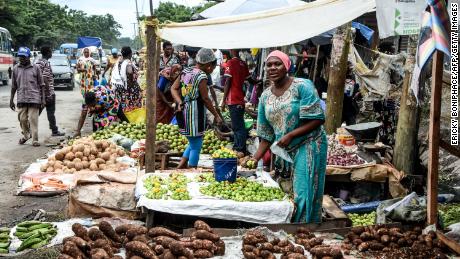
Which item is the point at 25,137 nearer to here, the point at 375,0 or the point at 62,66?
the point at 375,0

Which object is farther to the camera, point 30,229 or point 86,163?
point 86,163

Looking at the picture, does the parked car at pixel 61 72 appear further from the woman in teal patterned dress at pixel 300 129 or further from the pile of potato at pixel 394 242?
the pile of potato at pixel 394 242

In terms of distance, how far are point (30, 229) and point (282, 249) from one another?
8.29ft

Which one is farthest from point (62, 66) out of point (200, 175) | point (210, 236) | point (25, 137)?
point (210, 236)

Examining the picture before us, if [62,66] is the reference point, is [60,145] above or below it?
below

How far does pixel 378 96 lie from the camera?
968 cm

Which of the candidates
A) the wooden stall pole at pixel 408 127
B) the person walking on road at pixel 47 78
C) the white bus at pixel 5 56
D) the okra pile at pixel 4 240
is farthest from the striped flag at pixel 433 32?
the white bus at pixel 5 56

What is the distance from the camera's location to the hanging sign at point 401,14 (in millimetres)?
A: 5145

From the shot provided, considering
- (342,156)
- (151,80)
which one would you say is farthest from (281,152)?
(342,156)

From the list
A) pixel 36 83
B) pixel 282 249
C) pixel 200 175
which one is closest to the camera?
pixel 282 249

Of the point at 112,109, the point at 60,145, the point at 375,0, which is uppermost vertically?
the point at 375,0

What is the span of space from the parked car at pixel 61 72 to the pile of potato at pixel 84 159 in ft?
54.7

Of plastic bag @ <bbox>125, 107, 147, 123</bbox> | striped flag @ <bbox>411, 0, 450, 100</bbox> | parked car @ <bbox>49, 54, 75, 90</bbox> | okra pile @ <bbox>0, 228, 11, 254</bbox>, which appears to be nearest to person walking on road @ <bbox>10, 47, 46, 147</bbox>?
plastic bag @ <bbox>125, 107, 147, 123</bbox>

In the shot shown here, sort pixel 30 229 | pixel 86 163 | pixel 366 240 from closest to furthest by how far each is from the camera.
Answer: pixel 366 240 → pixel 30 229 → pixel 86 163
